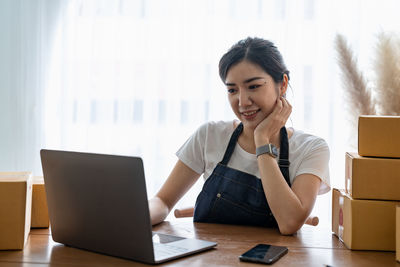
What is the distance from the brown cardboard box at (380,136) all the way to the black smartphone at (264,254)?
366 millimetres

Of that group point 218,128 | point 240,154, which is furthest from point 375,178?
point 218,128

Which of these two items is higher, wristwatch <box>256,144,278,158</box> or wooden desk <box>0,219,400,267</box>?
wristwatch <box>256,144,278,158</box>

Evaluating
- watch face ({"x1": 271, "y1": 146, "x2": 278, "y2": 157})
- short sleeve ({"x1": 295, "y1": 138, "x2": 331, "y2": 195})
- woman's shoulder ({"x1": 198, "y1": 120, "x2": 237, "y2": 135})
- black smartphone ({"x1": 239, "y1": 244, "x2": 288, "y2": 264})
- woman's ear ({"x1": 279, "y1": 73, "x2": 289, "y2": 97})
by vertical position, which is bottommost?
black smartphone ({"x1": 239, "y1": 244, "x2": 288, "y2": 264})

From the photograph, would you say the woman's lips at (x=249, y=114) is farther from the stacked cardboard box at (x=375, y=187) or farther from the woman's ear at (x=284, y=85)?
the stacked cardboard box at (x=375, y=187)

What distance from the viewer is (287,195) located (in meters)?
1.56

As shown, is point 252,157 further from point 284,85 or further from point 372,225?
point 372,225

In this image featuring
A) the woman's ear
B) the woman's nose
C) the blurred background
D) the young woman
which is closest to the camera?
the young woman

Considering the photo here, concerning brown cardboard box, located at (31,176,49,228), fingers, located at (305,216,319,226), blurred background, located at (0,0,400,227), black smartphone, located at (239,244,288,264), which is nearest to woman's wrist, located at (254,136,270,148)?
fingers, located at (305,216,319,226)

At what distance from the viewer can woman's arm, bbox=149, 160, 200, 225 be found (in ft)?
5.67

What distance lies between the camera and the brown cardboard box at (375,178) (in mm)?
1295

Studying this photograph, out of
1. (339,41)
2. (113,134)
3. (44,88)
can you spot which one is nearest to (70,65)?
(44,88)

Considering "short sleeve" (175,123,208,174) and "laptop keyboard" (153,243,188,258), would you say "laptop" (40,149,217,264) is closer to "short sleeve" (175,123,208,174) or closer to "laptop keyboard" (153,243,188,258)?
"laptop keyboard" (153,243,188,258)

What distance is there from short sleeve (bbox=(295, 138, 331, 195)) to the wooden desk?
0.21 metres

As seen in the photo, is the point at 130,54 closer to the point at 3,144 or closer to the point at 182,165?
the point at 3,144
